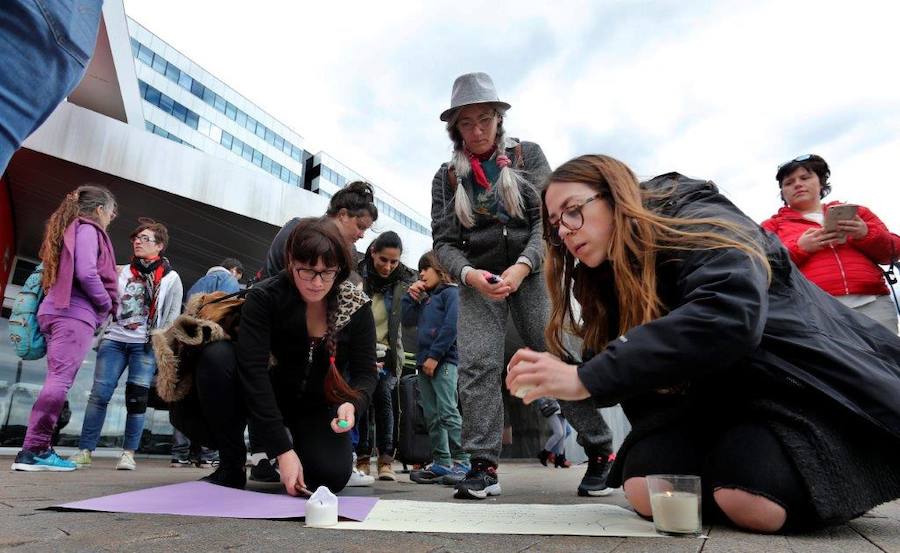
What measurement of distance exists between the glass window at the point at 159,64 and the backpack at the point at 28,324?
3672cm

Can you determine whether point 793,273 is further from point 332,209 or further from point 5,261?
point 5,261

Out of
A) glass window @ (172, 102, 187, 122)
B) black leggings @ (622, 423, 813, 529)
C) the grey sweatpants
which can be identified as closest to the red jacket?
the grey sweatpants

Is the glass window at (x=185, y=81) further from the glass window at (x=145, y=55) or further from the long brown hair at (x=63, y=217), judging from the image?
the long brown hair at (x=63, y=217)

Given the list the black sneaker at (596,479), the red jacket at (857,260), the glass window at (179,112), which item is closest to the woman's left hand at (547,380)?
the black sneaker at (596,479)

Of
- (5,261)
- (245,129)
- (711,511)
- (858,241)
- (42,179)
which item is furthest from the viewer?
(245,129)

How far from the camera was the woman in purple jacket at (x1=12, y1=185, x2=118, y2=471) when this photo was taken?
10.3 feet

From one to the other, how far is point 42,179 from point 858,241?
8033 mm

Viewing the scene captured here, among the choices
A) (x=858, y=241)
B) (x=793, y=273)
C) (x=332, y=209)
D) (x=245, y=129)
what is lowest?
(x=793, y=273)

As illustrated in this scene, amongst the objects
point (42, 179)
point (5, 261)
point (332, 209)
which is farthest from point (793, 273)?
point (5, 261)

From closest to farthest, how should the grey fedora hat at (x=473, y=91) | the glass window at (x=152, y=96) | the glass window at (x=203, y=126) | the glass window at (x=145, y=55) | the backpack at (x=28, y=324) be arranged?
the grey fedora hat at (x=473, y=91) < the backpack at (x=28, y=324) < the glass window at (x=145, y=55) < the glass window at (x=152, y=96) < the glass window at (x=203, y=126)

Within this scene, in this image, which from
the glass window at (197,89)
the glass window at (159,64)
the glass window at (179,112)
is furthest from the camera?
the glass window at (197,89)

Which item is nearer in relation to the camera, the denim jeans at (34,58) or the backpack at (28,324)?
the denim jeans at (34,58)

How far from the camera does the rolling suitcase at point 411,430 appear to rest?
15.8 ft

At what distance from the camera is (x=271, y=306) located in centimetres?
218
